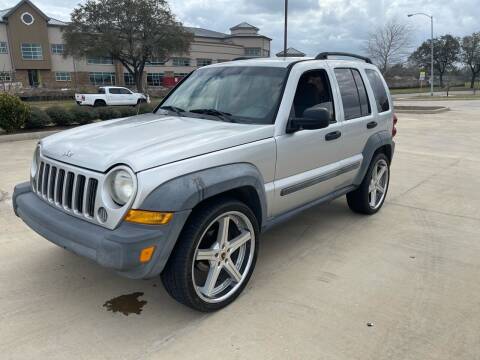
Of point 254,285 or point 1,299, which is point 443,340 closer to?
point 254,285

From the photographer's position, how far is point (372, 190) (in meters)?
5.28

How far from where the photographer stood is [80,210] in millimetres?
2930

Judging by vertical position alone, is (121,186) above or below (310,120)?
below

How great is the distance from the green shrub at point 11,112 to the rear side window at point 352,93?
9.47m

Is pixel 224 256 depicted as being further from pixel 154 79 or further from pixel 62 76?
pixel 154 79

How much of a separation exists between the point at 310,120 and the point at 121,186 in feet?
5.35

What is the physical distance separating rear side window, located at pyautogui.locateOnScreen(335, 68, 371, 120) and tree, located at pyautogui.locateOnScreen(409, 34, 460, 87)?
73.6 m

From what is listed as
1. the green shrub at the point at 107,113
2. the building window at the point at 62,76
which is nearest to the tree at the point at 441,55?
the building window at the point at 62,76

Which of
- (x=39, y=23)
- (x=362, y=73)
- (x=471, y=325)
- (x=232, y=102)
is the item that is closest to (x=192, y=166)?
(x=232, y=102)

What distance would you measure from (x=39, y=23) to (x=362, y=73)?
214 feet

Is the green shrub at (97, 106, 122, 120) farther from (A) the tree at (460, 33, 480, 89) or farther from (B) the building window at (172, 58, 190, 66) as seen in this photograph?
(A) the tree at (460, 33, 480, 89)

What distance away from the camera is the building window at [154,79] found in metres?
69.0

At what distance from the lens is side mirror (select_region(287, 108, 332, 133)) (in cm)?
349

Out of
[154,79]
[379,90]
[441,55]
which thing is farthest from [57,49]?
[379,90]
